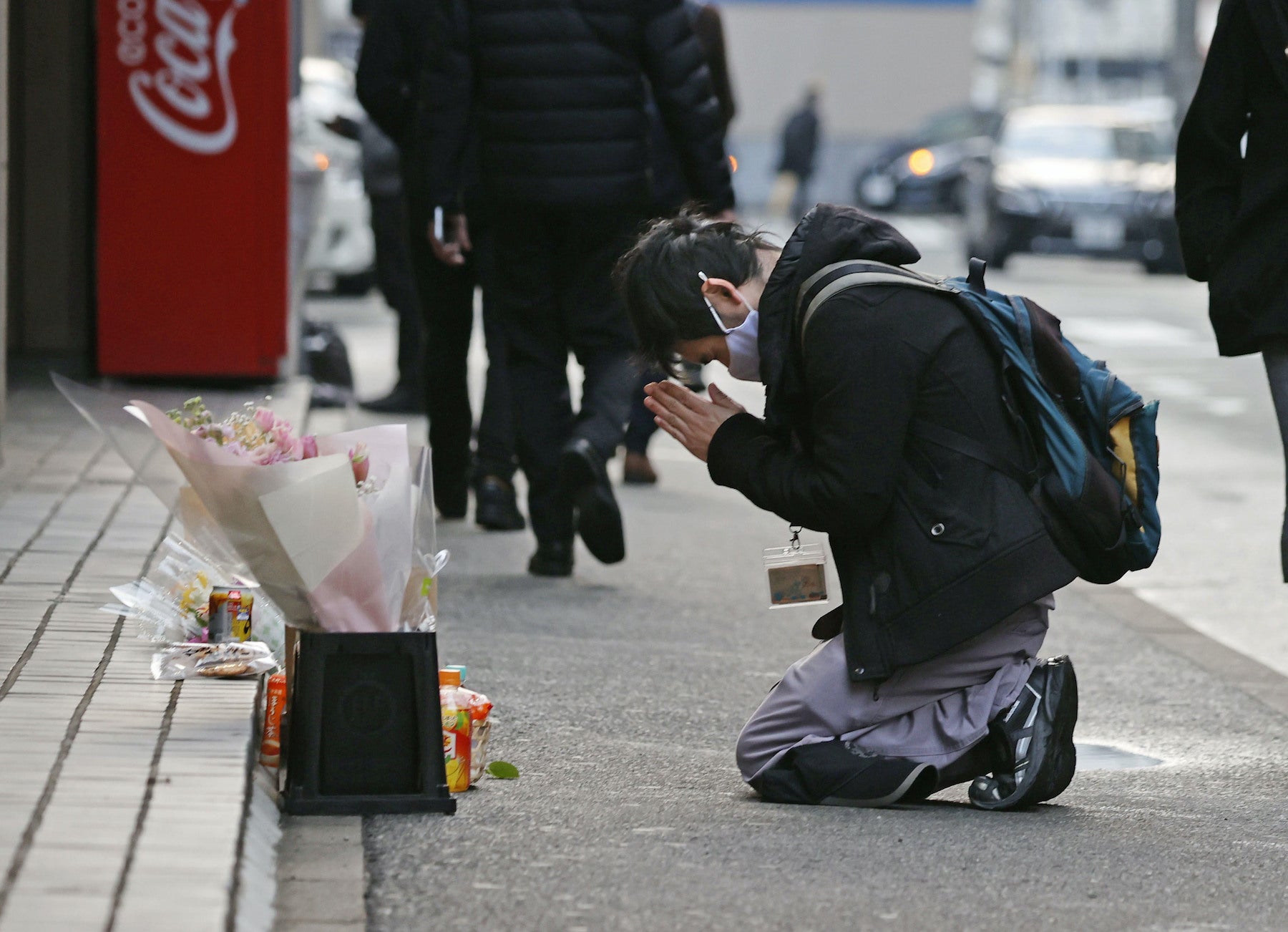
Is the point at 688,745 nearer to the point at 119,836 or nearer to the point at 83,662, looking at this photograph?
the point at 83,662

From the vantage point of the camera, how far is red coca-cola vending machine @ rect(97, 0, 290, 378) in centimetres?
891

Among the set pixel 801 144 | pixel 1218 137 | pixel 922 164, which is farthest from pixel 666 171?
pixel 922 164

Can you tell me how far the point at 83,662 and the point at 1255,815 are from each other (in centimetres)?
236

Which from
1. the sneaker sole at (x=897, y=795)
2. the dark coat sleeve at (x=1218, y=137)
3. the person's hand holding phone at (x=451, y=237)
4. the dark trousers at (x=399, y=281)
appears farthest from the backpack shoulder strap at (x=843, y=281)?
the dark trousers at (x=399, y=281)

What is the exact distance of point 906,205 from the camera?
3164cm

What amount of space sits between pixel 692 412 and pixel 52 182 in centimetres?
604

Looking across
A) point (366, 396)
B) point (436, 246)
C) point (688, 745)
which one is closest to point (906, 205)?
point (366, 396)

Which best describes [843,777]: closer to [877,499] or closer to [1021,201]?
[877,499]

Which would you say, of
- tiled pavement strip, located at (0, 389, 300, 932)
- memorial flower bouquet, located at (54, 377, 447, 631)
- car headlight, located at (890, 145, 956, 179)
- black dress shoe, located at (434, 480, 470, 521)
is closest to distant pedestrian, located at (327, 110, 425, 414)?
black dress shoe, located at (434, 480, 470, 521)

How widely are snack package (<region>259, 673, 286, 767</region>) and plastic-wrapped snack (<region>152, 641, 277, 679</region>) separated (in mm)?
88

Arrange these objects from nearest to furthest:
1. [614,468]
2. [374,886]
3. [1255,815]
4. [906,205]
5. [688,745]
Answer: [374,886]
[1255,815]
[688,745]
[614,468]
[906,205]

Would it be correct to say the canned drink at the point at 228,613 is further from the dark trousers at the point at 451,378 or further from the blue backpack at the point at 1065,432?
the dark trousers at the point at 451,378

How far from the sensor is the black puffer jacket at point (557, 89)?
6.09 metres

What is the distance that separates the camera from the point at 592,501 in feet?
18.3
